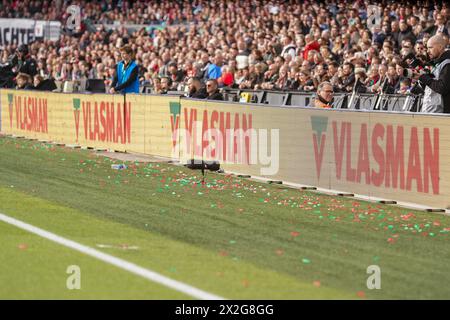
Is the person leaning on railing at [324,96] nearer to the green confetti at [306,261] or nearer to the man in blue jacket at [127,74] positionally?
the man in blue jacket at [127,74]

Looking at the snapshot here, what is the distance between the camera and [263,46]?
30312mm

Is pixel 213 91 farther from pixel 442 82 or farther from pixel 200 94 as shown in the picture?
pixel 442 82

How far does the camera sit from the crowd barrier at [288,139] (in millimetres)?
14273

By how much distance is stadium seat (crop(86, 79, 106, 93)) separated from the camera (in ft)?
113

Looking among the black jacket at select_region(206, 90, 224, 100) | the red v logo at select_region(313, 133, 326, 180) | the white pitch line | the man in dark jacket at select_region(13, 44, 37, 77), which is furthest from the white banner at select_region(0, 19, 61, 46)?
the white pitch line

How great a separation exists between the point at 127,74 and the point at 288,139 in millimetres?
7058

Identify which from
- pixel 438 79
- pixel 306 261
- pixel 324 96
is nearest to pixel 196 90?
pixel 324 96

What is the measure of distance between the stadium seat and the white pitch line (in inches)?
885

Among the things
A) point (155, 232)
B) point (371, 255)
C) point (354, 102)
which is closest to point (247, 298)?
point (371, 255)

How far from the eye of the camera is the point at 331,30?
28.9 m

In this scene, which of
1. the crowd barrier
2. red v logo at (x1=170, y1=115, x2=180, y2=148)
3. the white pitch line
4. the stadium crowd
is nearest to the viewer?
the white pitch line

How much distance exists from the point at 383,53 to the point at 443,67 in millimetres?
9030

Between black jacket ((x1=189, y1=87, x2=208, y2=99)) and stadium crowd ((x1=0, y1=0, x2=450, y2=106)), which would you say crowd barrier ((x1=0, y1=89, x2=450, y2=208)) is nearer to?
black jacket ((x1=189, y1=87, x2=208, y2=99))

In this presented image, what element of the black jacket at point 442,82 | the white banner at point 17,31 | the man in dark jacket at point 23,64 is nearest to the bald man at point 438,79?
the black jacket at point 442,82
